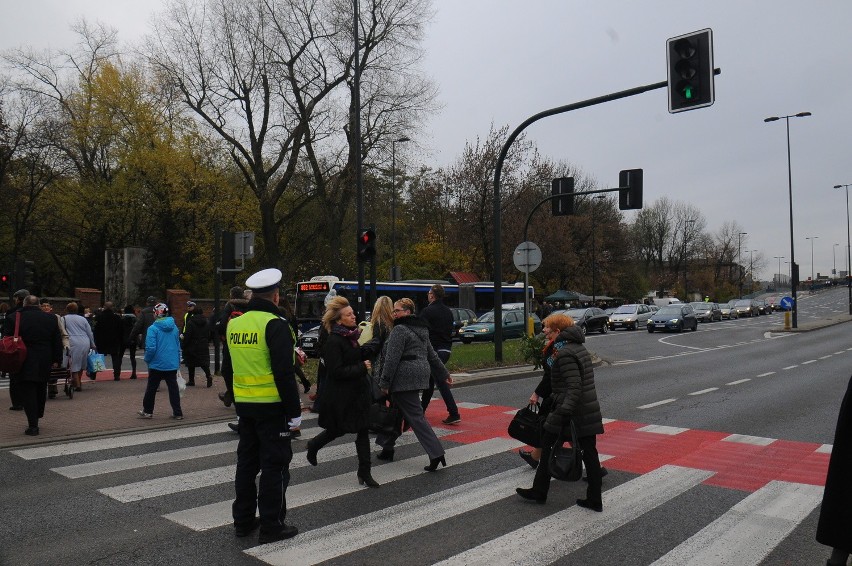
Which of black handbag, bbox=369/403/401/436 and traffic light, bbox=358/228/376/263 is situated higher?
traffic light, bbox=358/228/376/263

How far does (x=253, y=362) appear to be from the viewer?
516 centimetres

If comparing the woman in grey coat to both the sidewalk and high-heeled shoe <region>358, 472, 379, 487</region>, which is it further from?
the sidewalk

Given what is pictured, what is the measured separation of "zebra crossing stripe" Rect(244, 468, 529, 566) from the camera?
4.89 metres

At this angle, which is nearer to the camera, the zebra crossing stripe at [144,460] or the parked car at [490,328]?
the zebra crossing stripe at [144,460]

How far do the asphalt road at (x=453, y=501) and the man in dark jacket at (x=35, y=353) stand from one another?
2.90 feet

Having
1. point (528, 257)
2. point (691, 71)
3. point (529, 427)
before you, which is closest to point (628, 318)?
point (528, 257)

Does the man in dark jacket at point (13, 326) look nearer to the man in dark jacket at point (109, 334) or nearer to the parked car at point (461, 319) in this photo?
the man in dark jacket at point (109, 334)

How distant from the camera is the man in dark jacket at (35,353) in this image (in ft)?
29.4

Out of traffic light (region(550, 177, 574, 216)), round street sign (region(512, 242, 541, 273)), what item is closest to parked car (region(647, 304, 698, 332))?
traffic light (region(550, 177, 574, 216))

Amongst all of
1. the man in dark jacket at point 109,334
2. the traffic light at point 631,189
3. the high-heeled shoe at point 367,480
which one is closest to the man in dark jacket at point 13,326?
the man in dark jacket at point 109,334

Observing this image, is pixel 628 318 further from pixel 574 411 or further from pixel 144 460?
pixel 574 411

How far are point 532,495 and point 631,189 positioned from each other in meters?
16.9

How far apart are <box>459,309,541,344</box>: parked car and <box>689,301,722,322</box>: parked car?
24.8 metres

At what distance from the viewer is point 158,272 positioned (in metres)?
40.1
